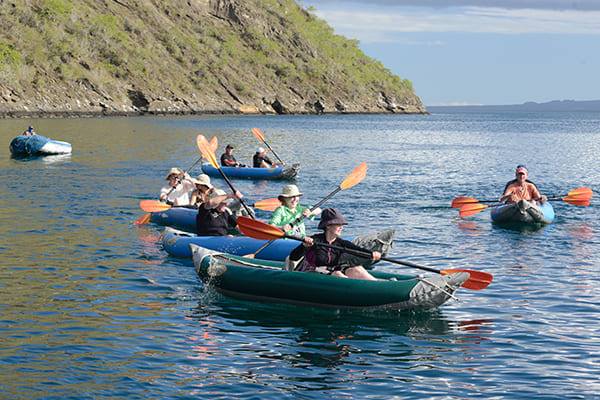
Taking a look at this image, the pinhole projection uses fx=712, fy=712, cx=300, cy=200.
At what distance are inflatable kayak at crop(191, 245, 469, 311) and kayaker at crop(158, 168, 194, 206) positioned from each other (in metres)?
6.50

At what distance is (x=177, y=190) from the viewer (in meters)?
16.6

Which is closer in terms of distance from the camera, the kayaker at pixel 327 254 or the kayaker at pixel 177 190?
the kayaker at pixel 327 254

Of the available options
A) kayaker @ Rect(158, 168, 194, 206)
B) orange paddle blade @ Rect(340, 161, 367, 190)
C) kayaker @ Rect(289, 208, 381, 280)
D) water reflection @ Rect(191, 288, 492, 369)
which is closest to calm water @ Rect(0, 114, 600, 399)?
water reflection @ Rect(191, 288, 492, 369)

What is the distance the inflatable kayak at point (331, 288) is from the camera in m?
9.02

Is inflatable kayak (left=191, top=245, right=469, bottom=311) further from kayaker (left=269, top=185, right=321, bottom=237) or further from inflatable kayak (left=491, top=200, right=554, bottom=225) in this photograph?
inflatable kayak (left=491, top=200, right=554, bottom=225)

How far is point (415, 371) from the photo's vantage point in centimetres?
752

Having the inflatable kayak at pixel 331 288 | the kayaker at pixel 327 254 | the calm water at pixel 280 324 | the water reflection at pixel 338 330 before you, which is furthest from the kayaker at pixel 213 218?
the kayaker at pixel 327 254

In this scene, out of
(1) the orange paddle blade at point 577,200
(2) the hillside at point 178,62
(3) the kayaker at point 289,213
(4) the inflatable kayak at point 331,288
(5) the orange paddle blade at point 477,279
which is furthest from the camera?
(2) the hillside at point 178,62

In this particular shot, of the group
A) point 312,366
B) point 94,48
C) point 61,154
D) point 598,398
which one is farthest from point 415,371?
point 94,48

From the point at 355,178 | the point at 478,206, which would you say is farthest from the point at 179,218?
the point at 478,206

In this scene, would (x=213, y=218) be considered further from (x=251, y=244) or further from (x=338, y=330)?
(x=338, y=330)

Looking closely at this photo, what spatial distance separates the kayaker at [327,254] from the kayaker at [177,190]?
24.1 feet

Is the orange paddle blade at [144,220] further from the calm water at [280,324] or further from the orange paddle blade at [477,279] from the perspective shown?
the orange paddle blade at [477,279]

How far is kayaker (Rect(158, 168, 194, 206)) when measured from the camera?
16531 millimetres
